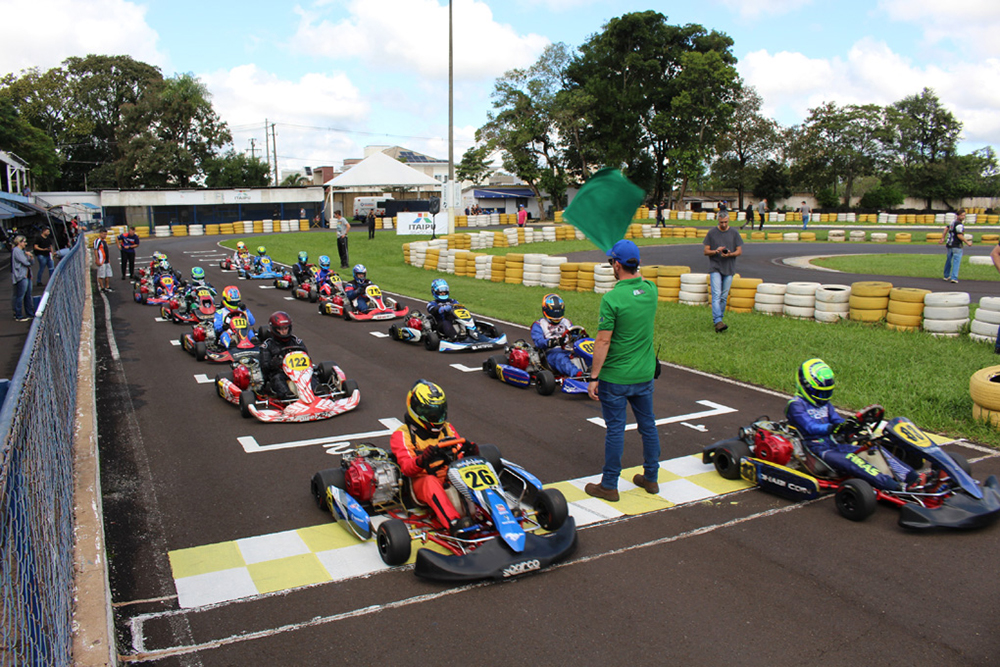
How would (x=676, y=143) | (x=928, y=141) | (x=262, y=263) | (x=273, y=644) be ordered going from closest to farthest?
(x=273, y=644) → (x=262, y=263) → (x=676, y=143) → (x=928, y=141)

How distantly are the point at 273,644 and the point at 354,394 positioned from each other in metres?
5.00

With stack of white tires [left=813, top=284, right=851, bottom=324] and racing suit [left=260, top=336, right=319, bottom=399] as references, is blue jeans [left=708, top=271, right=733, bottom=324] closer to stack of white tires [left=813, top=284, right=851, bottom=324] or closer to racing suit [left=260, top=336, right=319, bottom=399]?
stack of white tires [left=813, top=284, right=851, bottom=324]

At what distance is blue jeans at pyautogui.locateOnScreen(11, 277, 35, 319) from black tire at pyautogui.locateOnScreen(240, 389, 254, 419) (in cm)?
964

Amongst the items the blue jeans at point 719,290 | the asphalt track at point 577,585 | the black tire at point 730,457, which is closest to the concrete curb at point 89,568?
the asphalt track at point 577,585

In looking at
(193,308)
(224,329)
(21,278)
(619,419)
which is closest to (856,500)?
(619,419)

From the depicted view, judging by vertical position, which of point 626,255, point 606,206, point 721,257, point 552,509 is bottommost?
point 552,509

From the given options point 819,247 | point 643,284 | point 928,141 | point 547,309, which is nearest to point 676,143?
point 819,247

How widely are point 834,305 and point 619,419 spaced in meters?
9.01

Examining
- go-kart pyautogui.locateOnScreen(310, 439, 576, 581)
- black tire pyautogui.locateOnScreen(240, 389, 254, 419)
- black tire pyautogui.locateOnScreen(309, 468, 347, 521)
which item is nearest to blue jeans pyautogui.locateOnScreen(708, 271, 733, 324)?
go-kart pyautogui.locateOnScreen(310, 439, 576, 581)

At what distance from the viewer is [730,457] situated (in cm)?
648

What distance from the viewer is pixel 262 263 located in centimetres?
2458

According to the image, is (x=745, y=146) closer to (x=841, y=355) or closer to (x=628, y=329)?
(x=841, y=355)

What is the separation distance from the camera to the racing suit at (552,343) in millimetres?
9930

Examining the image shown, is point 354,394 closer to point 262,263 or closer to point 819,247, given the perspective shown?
point 262,263
